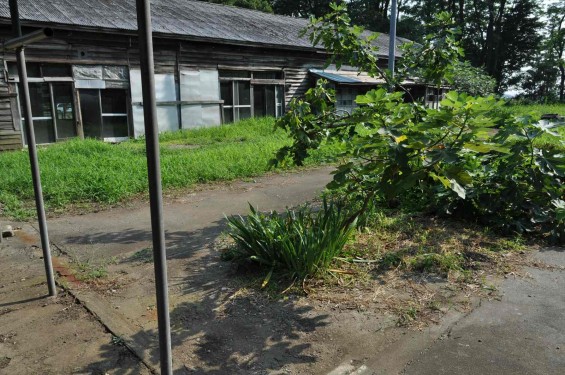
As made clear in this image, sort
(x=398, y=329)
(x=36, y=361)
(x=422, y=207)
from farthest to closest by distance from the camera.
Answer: (x=422, y=207)
(x=398, y=329)
(x=36, y=361)

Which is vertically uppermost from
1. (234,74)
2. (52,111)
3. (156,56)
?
(156,56)

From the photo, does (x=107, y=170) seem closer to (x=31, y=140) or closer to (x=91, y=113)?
(x=31, y=140)

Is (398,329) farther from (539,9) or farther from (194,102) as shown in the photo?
(539,9)

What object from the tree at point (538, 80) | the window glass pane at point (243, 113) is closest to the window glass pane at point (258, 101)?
the window glass pane at point (243, 113)

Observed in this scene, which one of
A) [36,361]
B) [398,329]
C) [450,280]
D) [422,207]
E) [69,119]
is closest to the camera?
[36,361]

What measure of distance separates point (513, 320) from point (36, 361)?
3.15 meters

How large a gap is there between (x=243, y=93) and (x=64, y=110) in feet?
22.7

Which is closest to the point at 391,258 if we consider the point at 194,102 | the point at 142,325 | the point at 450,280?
the point at 450,280

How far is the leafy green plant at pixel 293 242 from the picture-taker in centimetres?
377

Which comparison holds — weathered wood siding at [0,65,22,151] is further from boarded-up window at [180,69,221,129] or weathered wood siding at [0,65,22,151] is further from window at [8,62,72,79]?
boarded-up window at [180,69,221,129]

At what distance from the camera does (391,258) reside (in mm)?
4184

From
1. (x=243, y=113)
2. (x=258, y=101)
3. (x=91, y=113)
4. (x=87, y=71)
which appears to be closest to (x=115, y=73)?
(x=87, y=71)

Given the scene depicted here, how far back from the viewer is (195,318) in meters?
3.25

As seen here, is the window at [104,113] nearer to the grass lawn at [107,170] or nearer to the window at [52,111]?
the window at [52,111]
